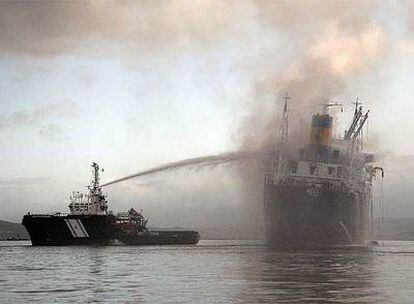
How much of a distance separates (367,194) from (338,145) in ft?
45.8

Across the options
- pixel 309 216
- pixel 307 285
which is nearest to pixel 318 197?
pixel 309 216

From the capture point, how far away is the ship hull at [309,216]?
440ft

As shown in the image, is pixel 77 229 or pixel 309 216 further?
pixel 309 216

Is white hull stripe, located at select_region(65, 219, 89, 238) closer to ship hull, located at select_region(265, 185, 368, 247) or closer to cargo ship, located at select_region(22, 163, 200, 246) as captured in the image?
cargo ship, located at select_region(22, 163, 200, 246)

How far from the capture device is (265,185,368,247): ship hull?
134 meters

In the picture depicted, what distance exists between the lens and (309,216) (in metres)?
134

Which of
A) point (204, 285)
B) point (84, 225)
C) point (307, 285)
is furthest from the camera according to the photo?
point (84, 225)

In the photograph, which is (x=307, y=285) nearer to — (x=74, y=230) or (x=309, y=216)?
(x=309, y=216)

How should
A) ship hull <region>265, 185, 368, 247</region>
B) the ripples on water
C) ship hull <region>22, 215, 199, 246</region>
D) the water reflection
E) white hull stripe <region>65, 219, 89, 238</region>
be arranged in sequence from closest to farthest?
1. the water reflection
2. the ripples on water
3. ship hull <region>22, 215, 199, 246</region>
4. white hull stripe <region>65, 219, 89, 238</region>
5. ship hull <region>265, 185, 368, 247</region>

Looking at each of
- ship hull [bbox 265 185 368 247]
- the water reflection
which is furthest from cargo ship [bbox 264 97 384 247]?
the water reflection

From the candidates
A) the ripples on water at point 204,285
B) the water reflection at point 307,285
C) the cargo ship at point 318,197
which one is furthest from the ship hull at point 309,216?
the ripples on water at point 204,285

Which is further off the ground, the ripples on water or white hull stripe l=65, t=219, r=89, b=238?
white hull stripe l=65, t=219, r=89, b=238

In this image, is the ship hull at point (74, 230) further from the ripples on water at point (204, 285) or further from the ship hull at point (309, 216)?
the ripples on water at point (204, 285)

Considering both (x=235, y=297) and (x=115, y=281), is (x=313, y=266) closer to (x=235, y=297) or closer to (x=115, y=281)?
(x=115, y=281)
